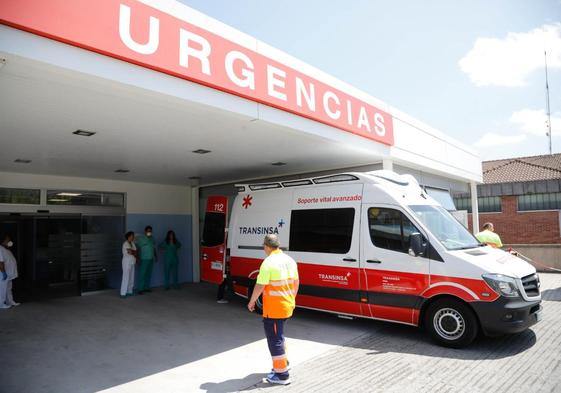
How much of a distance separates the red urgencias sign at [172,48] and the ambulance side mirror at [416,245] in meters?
2.49

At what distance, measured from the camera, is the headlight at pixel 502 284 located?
5.33 meters

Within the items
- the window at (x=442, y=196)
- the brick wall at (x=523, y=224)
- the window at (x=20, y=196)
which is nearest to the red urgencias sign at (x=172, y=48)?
the window at (x=442, y=196)

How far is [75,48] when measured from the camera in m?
3.84

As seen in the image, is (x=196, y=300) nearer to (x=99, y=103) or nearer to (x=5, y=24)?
(x=99, y=103)

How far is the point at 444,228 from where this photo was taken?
6.36 metres

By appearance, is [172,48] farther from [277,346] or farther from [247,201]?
[247,201]

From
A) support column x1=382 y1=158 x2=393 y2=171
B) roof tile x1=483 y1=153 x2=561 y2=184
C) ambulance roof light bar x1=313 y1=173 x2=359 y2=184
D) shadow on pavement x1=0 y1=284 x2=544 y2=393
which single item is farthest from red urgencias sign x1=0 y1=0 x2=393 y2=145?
roof tile x1=483 y1=153 x2=561 y2=184

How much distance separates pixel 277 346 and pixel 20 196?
8.53 meters

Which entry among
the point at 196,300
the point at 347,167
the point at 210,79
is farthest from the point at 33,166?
the point at 347,167

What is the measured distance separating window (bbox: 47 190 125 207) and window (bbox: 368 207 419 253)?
8.01m

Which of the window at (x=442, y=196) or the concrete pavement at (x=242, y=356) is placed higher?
the window at (x=442, y=196)

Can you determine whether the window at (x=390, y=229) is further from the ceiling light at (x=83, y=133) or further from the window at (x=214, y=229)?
the ceiling light at (x=83, y=133)

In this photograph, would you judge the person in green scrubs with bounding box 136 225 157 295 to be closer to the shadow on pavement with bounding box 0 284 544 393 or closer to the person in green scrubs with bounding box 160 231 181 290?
the person in green scrubs with bounding box 160 231 181 290

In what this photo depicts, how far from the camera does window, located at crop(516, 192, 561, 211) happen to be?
23.0 meters
